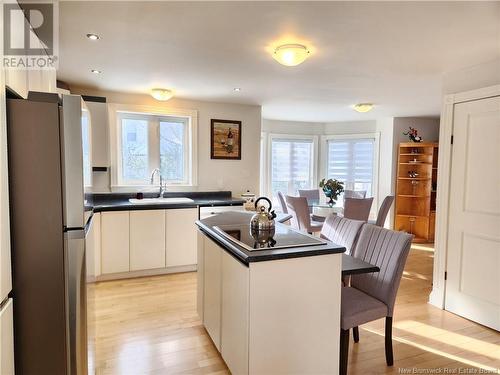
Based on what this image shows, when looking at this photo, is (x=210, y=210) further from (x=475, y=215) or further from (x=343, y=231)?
(x=475, y=215)

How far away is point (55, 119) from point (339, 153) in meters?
6.36

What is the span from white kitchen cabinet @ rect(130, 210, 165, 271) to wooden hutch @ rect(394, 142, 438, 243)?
445 cm

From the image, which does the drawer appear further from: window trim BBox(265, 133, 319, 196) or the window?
window trim BBox(265, 133, 319, 196)

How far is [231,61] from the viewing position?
115 inches

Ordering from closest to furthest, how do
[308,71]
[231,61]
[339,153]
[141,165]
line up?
1. [231,61]
2. [308,71]
3. [141,165]
4. [339,153]

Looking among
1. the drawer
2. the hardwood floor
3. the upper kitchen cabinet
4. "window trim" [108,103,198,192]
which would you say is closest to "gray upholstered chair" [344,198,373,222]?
the hardwood floor

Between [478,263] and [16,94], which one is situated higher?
[16,94]

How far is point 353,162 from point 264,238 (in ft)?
17.7

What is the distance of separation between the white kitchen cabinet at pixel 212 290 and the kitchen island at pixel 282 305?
17 cm

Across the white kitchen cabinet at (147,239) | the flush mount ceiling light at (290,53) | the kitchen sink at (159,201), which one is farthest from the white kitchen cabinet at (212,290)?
the kitchen sink at (159,201)

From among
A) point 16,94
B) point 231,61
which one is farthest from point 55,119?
point 231,61

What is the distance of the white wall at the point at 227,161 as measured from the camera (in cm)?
477

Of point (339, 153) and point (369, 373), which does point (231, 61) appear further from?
point (339, 153)

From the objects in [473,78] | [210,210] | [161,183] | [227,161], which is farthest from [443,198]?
[161,183]
